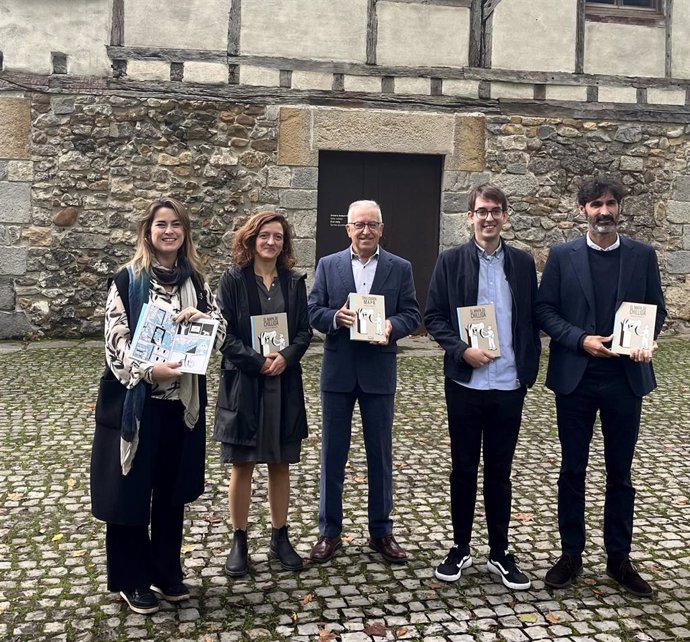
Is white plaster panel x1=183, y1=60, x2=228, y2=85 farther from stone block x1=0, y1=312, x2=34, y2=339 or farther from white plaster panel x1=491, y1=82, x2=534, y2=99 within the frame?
stone block x1=0, y1=312, x2=34, y2=339

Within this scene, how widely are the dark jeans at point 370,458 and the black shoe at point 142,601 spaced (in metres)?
0.86

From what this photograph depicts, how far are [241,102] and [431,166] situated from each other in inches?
91.5

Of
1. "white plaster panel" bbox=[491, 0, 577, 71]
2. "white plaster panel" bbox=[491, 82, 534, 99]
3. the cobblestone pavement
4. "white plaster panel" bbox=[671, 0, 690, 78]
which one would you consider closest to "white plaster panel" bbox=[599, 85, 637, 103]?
"white plaster panel" bbox=[491, 0, 577, 71]

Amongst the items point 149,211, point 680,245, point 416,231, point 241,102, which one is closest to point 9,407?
point 149,211

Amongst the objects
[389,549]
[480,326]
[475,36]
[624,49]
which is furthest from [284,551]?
[624,49]

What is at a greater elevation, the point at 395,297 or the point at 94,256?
the point at 94,256

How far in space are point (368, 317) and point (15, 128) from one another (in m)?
6.36

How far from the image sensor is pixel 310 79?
8406 mm

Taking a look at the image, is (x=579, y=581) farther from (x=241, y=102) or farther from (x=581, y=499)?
(x=241, y=102)

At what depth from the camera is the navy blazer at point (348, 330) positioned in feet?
11.3

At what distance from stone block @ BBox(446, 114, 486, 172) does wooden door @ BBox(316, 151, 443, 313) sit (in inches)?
9.1

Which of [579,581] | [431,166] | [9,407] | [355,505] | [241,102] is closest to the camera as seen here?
[579,581]

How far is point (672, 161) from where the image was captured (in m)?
9.16

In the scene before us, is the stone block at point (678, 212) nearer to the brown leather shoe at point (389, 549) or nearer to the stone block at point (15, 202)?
the brown leather shoe at point (389, 549)
